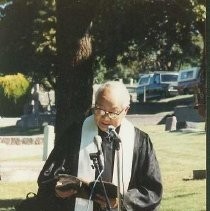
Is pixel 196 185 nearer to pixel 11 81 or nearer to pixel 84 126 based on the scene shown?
pixel 84 126

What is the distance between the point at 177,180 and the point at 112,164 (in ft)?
31.8

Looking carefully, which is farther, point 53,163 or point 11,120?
point 11,120

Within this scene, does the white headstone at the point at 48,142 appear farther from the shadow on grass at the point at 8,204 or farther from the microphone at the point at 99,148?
the microphone at the point at 99,148

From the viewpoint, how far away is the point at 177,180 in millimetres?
13250

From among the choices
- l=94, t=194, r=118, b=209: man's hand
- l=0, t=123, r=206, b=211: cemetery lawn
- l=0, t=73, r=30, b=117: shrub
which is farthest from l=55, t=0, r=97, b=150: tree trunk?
l=0, t=73, r=30, b=117: shrub

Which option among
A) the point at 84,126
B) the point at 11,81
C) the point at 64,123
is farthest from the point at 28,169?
the point at 11,81

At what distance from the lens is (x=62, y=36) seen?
9094mm

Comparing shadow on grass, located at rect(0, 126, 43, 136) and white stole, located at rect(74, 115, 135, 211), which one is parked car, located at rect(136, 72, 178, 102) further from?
white stole, located at rect(74, 115, 135, 211)

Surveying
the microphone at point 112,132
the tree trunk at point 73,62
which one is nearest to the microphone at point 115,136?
the microphone at point 112,132

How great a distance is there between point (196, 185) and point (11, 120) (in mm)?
25450

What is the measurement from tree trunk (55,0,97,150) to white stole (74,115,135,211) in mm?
4871

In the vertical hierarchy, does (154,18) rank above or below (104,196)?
above

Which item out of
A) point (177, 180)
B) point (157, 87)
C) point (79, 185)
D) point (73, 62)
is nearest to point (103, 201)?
point (79, 185)

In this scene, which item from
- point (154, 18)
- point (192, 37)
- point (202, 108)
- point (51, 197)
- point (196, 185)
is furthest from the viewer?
point (192, 37)
